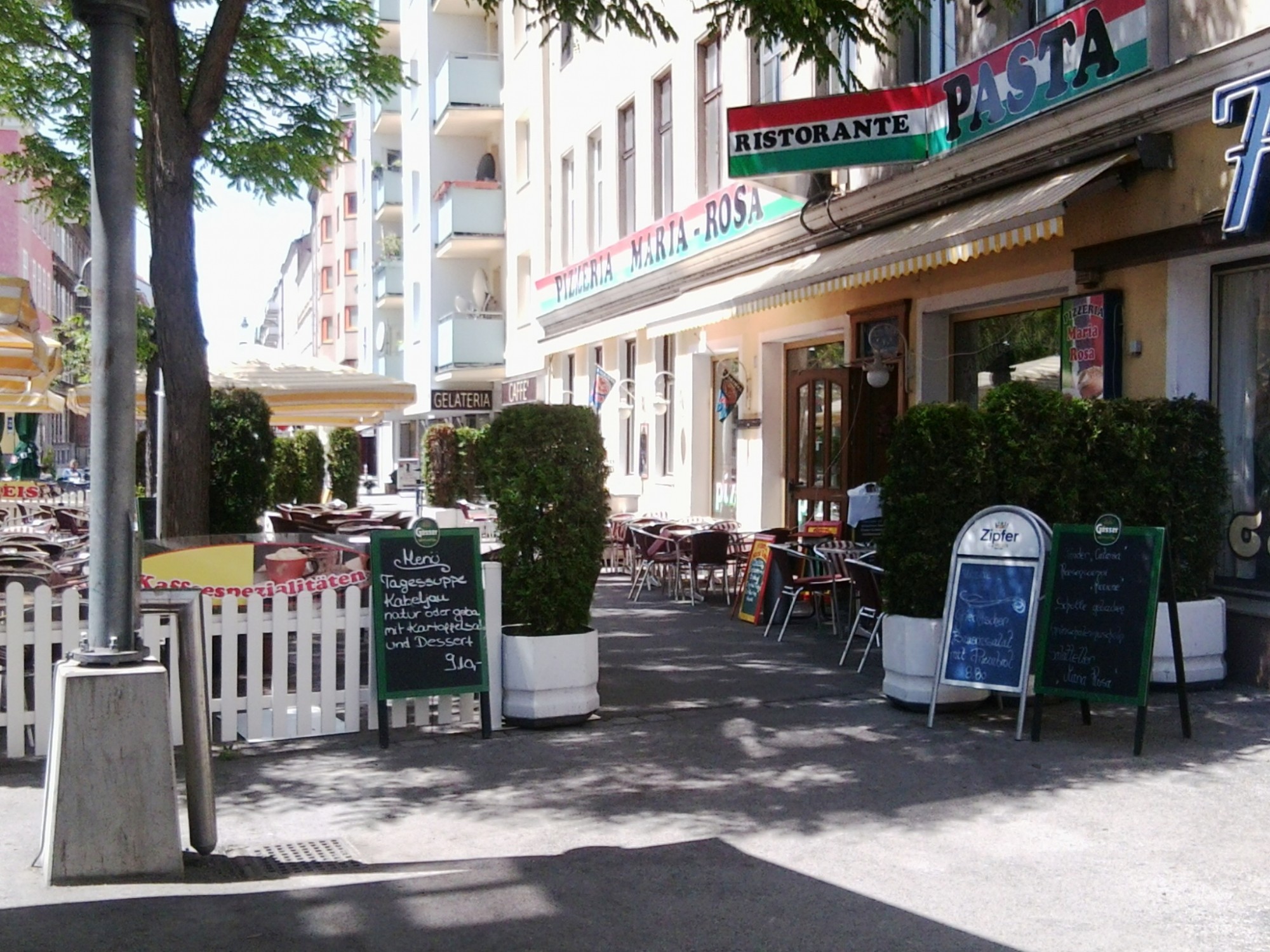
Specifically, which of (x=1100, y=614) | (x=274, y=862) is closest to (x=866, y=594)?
(x=1100, y=614)

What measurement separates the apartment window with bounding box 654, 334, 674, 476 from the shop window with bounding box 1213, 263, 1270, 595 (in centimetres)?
1063

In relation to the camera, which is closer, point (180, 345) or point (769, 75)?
point (180, 345)

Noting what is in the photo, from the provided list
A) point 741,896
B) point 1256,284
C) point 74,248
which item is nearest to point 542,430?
point 741,896

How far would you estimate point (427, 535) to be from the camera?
7.62 meters

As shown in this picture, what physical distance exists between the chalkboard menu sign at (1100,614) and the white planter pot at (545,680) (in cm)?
262

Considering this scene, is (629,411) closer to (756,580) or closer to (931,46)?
(756,580)

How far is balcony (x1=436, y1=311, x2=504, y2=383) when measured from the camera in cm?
2998

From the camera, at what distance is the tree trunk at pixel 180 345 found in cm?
898

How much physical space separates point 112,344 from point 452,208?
24943mm

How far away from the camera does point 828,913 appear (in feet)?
15.7

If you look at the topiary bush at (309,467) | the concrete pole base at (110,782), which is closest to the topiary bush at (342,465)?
the topiary bush at (309,467)

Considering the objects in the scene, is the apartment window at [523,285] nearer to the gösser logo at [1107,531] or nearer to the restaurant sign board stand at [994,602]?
the restaurant sign board stand at [994,602]

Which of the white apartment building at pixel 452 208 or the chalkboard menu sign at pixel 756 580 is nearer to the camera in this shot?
the chalkboard menu sign at pixel 756 580

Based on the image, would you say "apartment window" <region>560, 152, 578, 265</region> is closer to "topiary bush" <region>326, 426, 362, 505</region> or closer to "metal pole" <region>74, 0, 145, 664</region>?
"topiary bush" <region>326, 426, 362, 505</region>
